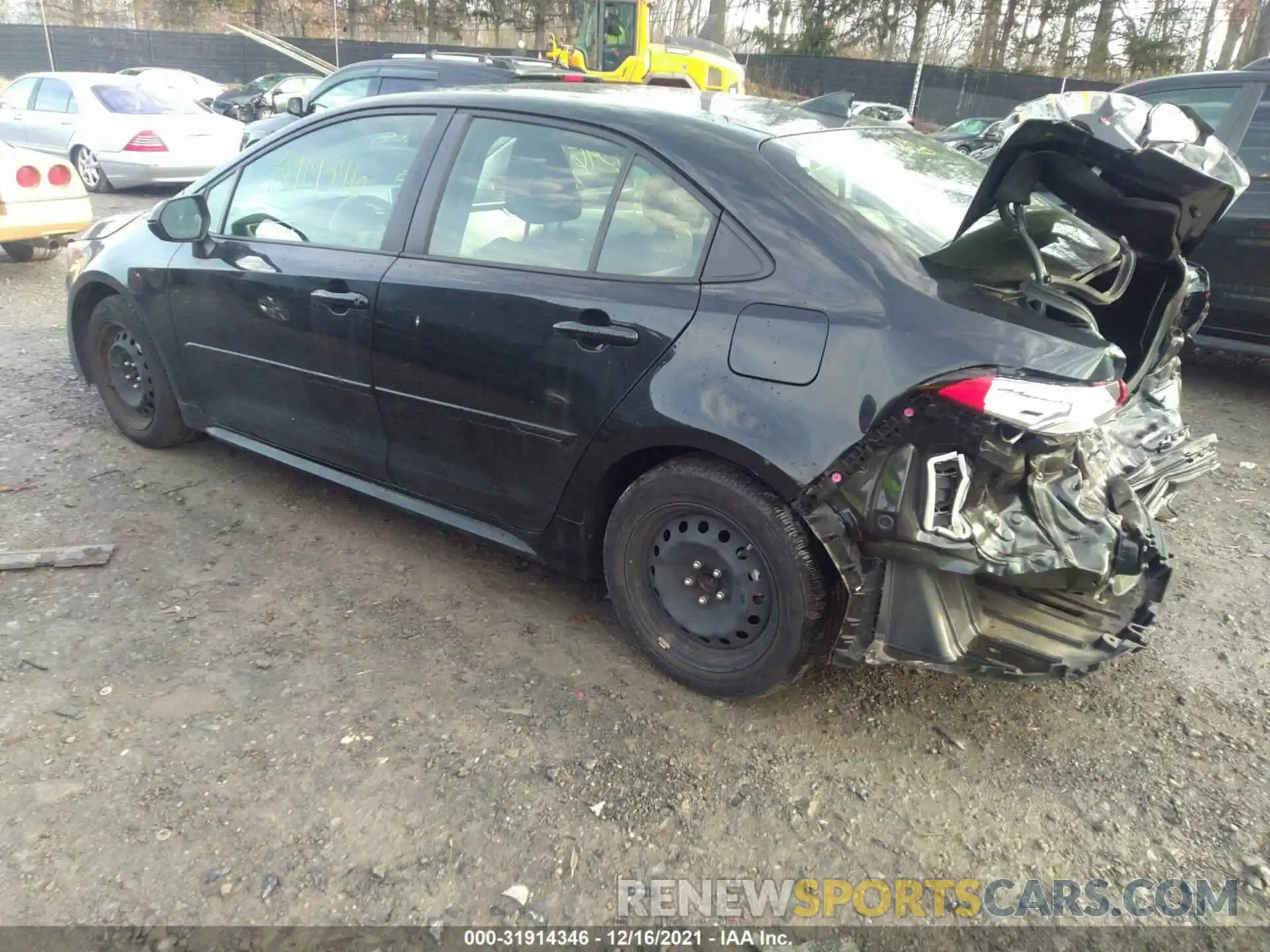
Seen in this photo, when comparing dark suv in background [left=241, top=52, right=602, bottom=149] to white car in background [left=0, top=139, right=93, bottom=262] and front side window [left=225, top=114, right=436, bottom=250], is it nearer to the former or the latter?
white car in background [left=0, top=139, right=93, bottom=262]

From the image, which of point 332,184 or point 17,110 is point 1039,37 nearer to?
point 17,110

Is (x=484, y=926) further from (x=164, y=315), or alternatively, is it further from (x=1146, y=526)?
(x=164, y=315)

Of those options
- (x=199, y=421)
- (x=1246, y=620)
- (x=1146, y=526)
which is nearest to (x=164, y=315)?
(x=199, y=421)

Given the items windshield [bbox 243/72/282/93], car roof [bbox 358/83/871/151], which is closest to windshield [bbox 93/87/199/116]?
car roof [bbox 358/83/871/151]

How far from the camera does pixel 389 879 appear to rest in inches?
83.9

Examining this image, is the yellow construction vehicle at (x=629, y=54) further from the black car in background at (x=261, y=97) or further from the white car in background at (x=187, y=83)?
the white car in background at (x=187, y=83)

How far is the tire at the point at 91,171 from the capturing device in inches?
458

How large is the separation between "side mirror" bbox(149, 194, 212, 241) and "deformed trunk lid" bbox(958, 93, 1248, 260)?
9.95 ft

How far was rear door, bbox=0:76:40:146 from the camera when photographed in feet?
40.3

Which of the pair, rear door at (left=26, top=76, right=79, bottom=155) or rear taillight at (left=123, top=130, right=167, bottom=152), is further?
rear door at (left=26, top=76, right=79, bottom=155)

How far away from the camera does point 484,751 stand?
2.54 m

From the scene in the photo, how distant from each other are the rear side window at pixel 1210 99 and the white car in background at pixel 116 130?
A: 10975mm

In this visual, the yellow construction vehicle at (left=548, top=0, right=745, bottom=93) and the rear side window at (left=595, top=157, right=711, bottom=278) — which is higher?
the yellow construction vehicle at (left=548, top=0, right=745, bottom=93)

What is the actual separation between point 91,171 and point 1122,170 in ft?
43.0
